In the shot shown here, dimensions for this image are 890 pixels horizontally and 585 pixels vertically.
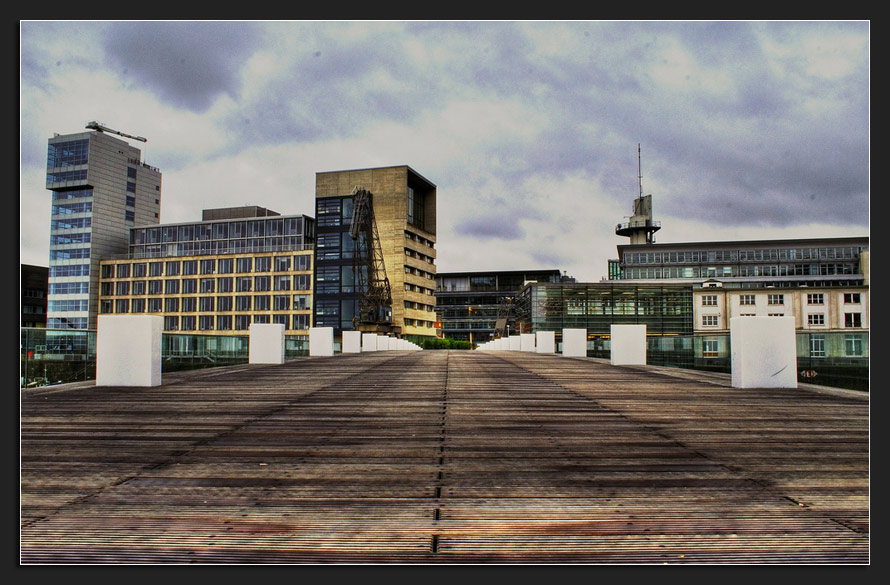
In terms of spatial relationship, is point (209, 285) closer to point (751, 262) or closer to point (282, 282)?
point (282, 282)

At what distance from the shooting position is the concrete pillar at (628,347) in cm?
1598

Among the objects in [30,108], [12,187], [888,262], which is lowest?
[888,262]

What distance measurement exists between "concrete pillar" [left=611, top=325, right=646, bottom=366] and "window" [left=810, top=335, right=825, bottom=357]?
553cm

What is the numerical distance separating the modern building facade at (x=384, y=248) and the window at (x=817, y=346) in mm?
79464

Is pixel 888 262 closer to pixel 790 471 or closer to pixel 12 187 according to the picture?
pixel 790 471

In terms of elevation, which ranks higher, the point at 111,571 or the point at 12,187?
the point at 12,187

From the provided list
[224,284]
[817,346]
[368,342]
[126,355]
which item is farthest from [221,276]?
[817,346]

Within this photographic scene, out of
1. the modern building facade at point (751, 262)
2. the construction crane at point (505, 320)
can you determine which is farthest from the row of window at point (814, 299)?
the construction crane at point (505, 320)

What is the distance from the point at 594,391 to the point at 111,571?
23.7 feet

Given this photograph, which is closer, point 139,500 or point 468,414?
point 139,500

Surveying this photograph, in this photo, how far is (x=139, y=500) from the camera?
3.12m

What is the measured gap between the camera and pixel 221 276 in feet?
316

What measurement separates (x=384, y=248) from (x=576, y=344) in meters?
78.4
